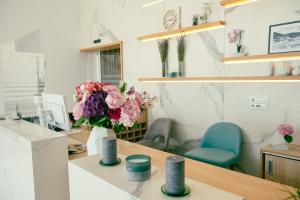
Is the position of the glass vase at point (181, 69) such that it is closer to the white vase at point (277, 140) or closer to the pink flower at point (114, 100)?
the white vase at point (277, 140)


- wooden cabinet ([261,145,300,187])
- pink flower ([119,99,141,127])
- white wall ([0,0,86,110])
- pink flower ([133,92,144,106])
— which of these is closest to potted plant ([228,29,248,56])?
wooden cabinet ([261,145,300,187])

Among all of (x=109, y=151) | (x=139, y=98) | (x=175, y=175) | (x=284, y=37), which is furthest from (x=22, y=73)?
(x=175, y=175)

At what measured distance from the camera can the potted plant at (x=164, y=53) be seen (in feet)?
11.6

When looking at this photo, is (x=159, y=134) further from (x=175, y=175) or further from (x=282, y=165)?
(x=175, y=175)

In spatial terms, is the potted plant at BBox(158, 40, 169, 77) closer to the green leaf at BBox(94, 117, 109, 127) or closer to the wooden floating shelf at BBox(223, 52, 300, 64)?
the wooden floating shelf at BBox(223, 52, 300, 64)

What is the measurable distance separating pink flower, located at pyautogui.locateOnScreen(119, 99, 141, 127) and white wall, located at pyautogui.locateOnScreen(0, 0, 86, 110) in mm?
3988

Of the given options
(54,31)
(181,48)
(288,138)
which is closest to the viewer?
(288,138)

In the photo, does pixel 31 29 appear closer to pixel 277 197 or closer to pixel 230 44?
pixel 230 44

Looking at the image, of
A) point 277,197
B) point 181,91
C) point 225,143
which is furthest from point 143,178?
point 181,91

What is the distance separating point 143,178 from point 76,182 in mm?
381

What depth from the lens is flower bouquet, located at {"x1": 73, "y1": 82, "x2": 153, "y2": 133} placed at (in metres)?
1.36

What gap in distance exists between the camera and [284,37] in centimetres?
242

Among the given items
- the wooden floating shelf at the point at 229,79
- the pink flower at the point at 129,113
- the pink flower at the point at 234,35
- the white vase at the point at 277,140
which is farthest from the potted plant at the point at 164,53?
the pink flower at the point at 129,113

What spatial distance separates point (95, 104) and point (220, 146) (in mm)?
1937
